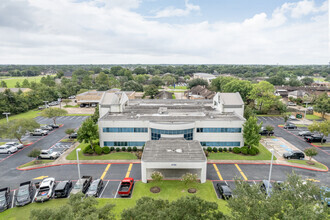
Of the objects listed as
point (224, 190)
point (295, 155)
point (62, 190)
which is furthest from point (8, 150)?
point (295, 155)

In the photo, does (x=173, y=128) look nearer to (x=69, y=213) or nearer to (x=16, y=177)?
(x=69, y=213)

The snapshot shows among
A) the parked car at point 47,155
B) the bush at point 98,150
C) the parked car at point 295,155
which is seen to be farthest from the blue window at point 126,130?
the parked car at point 295,155

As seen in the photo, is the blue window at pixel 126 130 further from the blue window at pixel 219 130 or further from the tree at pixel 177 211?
the tree at pixel 177 211

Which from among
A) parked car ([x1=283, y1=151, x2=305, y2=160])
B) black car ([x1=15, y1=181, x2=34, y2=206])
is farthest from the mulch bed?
parked car ([x1=283, y1=151, x2=305, y2=160])

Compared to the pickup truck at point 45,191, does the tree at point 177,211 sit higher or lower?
higher

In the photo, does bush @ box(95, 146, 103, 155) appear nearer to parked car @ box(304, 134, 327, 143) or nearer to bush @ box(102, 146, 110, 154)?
bush @ box(102, 146, 110, 154)

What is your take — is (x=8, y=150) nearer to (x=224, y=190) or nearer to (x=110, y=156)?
(x=110, y=156)
